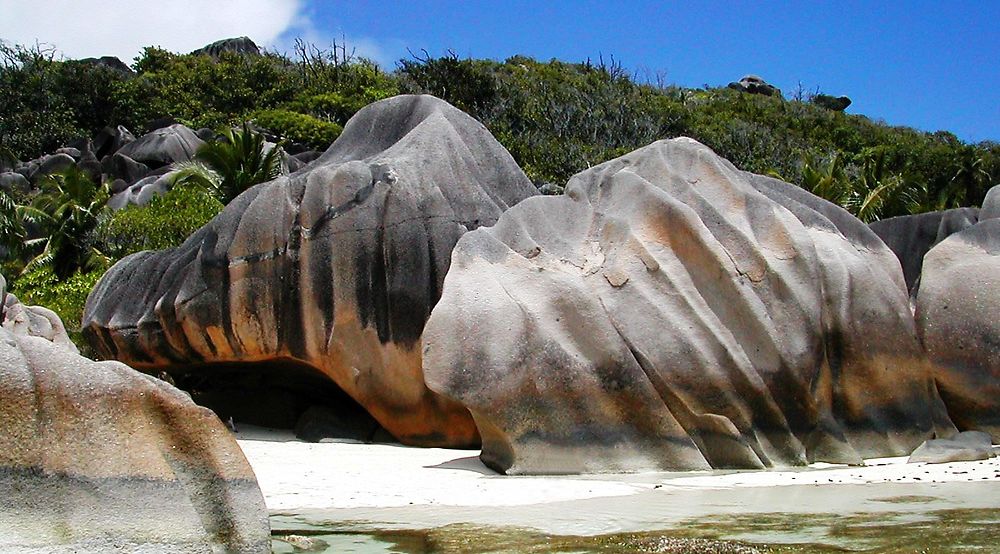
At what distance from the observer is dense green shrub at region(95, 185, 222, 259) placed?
62.1ft

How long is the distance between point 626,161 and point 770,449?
8.79 ft

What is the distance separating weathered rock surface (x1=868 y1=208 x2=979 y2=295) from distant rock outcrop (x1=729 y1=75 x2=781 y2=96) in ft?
145

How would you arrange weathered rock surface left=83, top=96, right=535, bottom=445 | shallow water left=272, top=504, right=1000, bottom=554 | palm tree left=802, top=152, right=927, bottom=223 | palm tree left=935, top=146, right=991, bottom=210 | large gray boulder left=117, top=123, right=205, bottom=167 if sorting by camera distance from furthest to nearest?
1. large gray boulder left=117, top=123, right=205, bottom=167
2. palm tree left=935, top=146, right=991, bottom=210
3. palm tree left=802, top=152, right=927, bottom=223
4. weathered rock surface left=83, top=96, right=535, bottom=445
5. shallow water left=272, top=504, right=1000, bottom=554

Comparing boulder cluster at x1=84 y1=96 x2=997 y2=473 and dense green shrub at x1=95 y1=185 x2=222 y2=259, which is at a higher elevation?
dense green shrub at x1=95 y1=185 x2=222 y2=259

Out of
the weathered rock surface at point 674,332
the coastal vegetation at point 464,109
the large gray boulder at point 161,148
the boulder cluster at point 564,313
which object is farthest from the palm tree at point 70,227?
the weathered rock surface at point 674,332

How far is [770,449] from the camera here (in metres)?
8.16

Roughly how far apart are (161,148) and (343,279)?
77.9 feet

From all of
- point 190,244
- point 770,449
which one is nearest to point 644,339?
point 770,449

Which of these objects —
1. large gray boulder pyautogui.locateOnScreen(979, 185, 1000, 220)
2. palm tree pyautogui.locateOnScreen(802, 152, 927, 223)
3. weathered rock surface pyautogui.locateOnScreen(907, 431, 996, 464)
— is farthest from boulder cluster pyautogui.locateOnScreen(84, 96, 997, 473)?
palm tree pyautogui.locateOnScreen(802, 152, 927, 223)

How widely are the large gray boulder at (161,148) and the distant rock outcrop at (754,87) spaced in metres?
30.0

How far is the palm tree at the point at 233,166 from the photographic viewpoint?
64.0 ft

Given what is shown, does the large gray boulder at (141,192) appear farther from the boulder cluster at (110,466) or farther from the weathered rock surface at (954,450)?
the boulder cluster at (110,466)

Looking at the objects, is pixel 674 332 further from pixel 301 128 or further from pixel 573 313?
pixel 301 128

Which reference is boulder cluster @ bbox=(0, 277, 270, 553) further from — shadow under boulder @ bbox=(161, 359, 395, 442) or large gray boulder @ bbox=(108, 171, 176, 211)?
large gray boulder @ bbox=(108, 171, 176, 211)
